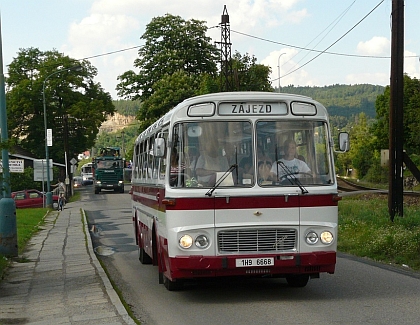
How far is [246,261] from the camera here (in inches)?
378

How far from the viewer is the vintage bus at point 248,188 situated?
31.7 ft

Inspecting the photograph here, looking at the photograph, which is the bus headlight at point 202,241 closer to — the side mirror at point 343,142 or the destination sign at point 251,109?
the destination sign at point 251,109

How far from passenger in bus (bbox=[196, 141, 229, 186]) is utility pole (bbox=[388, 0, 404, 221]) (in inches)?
436

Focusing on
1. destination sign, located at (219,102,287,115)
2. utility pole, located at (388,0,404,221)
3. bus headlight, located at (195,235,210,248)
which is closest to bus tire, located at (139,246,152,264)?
bus headlight, located at (195,235,210,248)

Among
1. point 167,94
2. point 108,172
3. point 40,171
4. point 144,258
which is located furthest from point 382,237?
point 108,172

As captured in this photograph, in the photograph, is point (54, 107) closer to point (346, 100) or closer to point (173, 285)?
point (173, 285)

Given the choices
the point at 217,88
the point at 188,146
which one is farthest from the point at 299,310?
the point at 217,88

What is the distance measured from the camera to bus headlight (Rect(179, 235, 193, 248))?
31.7 feet

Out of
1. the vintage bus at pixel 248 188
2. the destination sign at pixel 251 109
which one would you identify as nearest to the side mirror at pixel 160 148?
the vintage bus at pixel 248 188

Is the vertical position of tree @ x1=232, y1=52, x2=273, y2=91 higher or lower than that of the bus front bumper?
higher

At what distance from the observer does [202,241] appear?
9.67 metres

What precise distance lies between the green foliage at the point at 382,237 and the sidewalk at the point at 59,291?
5855mm

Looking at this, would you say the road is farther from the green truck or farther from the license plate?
the green truck

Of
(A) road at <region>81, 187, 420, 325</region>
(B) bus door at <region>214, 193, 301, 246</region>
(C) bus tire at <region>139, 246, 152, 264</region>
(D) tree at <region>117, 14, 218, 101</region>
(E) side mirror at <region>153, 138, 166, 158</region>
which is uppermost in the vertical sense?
(D) tree at <region>117, 14, 218, 101</region>
